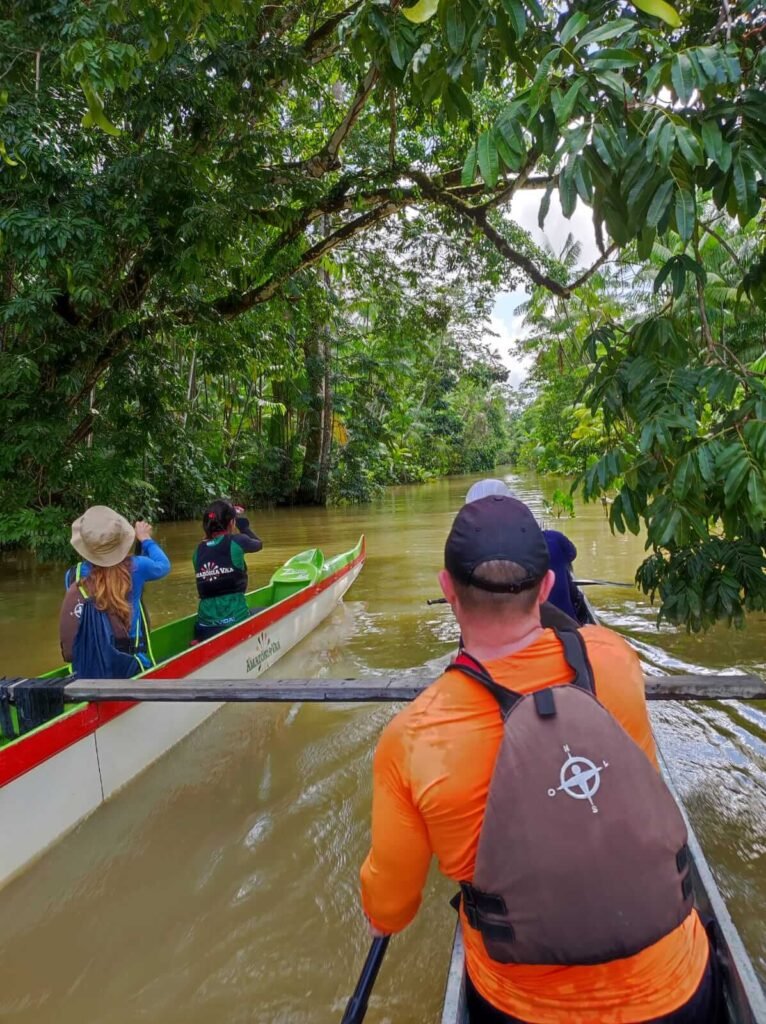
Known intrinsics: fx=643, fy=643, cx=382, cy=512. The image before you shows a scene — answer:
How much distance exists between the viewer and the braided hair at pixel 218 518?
5.22 m

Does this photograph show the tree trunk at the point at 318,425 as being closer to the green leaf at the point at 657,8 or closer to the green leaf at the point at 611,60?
the green leaf at the point at 611,60

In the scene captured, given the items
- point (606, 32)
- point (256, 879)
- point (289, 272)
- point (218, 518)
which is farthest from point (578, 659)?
point (289, 272)

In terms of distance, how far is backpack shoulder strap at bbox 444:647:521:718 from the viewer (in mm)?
1144

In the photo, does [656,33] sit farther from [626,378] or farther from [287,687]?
[287,687]

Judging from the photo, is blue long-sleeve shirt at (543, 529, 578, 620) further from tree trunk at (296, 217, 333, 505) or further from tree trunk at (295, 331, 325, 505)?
tree trunk at (295, 331, 325, 505)

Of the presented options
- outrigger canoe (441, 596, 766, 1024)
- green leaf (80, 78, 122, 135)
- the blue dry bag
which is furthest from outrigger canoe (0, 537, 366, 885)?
green leaf (80, 78, 122, 135)

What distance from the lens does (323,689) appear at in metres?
2.77

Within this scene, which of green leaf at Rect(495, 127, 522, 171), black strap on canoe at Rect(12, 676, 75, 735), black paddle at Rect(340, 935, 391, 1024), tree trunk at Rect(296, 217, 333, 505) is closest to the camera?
black paddle at Rect(340, 935, 391, 1024)

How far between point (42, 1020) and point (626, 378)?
3.23 metres

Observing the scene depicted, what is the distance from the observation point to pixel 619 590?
8414 millimetres

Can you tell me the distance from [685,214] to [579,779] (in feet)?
4.91

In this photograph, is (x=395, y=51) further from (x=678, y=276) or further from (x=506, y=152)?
(x=678, y=276)

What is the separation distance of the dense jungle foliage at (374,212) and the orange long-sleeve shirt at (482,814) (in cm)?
124

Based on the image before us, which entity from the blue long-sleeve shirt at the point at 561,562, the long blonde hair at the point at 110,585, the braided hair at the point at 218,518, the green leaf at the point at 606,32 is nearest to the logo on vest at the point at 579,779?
the green leaf at the point at 606,32
